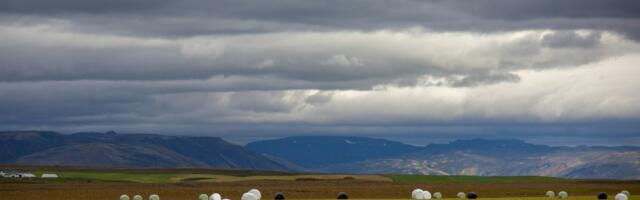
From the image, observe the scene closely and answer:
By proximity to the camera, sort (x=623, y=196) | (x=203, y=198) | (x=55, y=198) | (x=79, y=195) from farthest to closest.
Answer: (x=79, y=195) < (x=55, y=198) < (x=203, y=198) < (x=623, y=196)

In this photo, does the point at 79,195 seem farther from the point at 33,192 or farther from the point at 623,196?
Answer: the point at 623,196

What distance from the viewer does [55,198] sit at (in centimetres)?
15075

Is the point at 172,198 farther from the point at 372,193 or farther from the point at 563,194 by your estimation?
the point at 563,194

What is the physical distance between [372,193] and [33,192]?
2045 inches

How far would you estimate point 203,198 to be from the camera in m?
138

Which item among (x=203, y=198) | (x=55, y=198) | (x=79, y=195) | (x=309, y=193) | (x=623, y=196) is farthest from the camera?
(x=309, y=193)

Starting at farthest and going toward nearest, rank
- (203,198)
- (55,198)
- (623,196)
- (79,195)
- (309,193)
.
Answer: (309,193), (79,195), (55,198), (203,198), (623,196)

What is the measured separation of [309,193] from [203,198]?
123 ft

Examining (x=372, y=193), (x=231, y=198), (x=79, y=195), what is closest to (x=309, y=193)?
(x=372, y=193)

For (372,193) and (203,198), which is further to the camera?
(372,193)

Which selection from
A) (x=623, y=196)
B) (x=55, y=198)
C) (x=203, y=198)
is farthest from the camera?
(x=55, y=198)

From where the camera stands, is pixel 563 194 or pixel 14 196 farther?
pixel 14 196

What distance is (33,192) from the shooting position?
174m

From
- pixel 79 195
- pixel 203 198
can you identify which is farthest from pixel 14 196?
pixel 203 198
